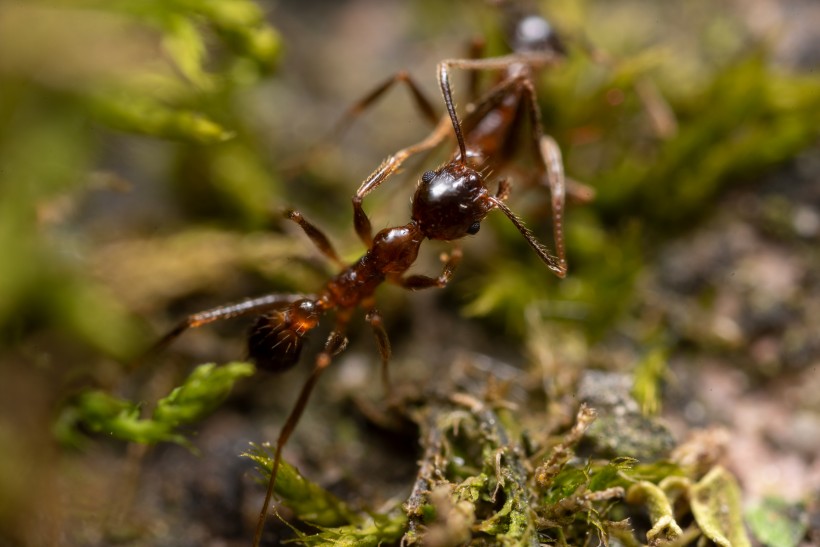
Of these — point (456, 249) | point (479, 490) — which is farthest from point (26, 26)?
point (479, 490)

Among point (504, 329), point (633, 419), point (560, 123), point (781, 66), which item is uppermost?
point (781, 66)

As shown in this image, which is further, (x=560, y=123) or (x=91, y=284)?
(x=560, y=123)

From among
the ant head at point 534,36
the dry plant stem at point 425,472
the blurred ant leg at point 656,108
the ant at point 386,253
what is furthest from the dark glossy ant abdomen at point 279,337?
the blurred ant leg at point 656,108

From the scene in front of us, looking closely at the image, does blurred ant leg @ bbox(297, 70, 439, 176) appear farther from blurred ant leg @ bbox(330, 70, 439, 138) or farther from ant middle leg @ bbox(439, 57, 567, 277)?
ant middle leg @ bbox(439, 57, 567, 277)

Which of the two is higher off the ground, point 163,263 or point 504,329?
point 163,263

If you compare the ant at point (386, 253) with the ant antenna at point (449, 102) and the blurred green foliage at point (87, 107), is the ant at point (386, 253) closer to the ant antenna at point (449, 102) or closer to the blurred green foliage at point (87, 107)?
the ant antenna at point (449, 102)

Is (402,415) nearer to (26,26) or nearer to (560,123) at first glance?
(560,123)

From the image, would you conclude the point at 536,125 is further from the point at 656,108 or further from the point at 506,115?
the point at 656,108

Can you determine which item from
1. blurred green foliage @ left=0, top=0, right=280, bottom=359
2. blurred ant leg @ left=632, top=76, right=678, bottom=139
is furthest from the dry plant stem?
blurred ant leg @ left=632, top=76, right=678, bottom=139
